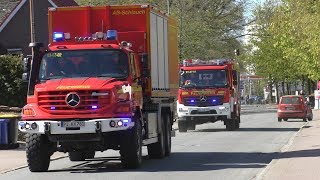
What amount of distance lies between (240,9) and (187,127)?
33558mm

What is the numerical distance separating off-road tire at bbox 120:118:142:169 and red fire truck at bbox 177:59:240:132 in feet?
50.2

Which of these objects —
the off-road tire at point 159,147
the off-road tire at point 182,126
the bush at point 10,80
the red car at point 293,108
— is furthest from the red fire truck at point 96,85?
the red car at point 293,108

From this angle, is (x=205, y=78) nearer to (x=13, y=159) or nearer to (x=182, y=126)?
(x=182, y=126)

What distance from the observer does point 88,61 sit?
612 inches

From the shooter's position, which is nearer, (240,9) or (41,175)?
(41,175)

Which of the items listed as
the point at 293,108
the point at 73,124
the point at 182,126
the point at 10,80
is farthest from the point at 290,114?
the point at 73,124

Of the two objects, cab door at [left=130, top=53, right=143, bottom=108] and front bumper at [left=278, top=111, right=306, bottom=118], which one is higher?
cab door at [left=130, top=53, right=143, bottom=108]

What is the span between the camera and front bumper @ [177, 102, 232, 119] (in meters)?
31.2

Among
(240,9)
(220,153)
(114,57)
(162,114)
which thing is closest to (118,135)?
(114,57)

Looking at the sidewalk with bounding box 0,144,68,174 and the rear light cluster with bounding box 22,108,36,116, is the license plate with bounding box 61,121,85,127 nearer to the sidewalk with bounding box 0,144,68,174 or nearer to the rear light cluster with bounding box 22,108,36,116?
the rear light cluster with bounding box 22,108,36,116

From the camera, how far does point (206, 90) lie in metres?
31.0

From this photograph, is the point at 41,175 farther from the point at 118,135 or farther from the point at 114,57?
the point at 114,57

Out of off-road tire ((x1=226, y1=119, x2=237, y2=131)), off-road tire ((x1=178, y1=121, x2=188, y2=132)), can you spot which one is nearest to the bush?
off-road tire ((x1=178, y1=121, x2=188, y2=132))

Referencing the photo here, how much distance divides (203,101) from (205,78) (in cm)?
109
